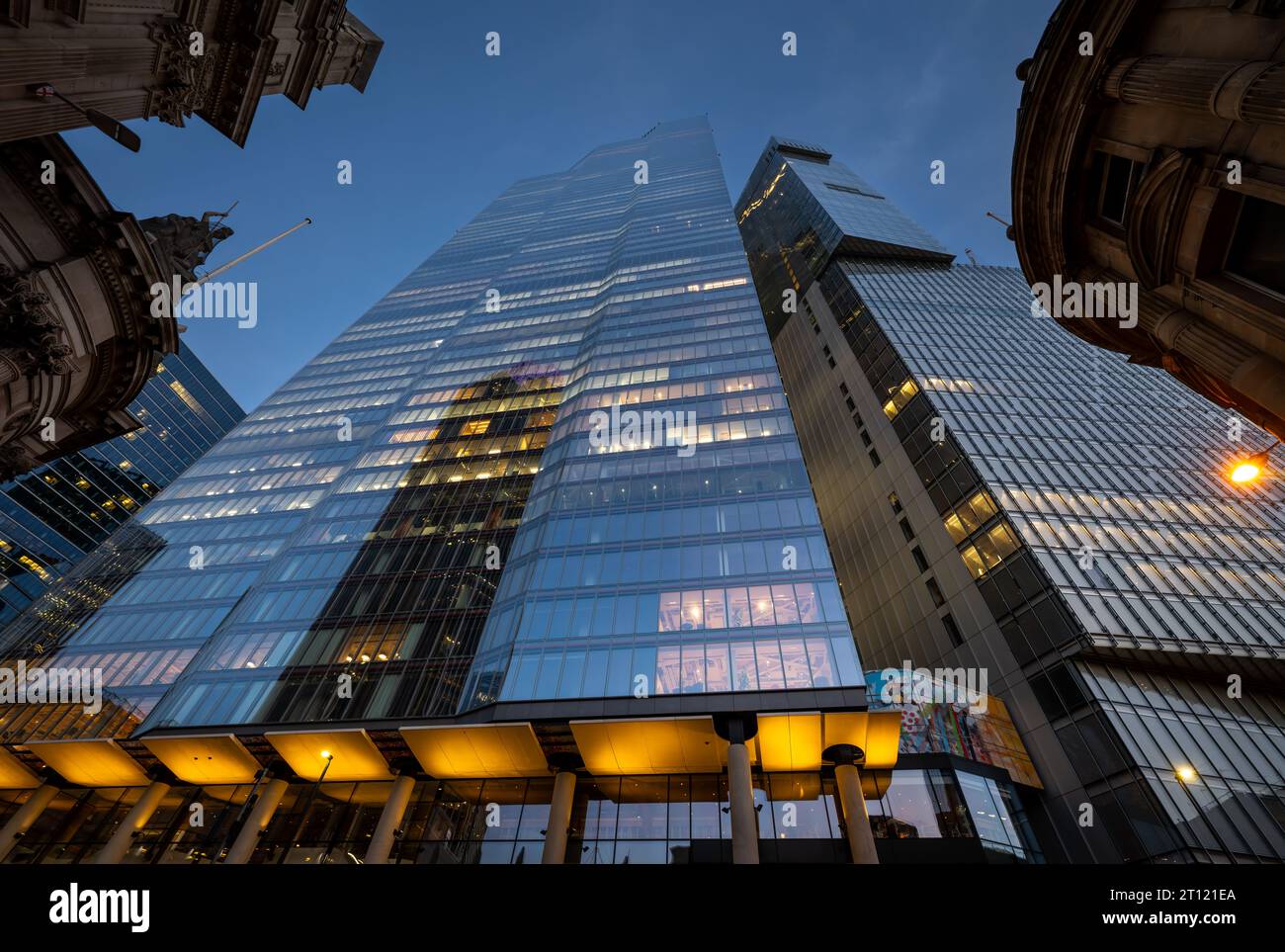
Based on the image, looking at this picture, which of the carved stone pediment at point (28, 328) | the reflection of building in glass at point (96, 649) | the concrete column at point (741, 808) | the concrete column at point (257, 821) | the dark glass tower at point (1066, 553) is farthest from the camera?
the reflection of building in glass at point (96, 649)

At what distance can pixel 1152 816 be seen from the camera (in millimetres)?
26484

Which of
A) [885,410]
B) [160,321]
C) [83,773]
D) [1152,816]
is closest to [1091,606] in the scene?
[1152,816]

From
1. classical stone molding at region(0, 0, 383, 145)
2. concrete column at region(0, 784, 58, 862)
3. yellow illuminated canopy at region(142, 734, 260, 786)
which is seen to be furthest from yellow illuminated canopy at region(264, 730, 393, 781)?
classical stone molding at region(0, 0, 383, 145)

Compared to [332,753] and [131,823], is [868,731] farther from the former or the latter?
[131,823]

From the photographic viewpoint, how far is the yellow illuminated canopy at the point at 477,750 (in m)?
26.6

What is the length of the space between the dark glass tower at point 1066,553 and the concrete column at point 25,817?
53088 millimetres

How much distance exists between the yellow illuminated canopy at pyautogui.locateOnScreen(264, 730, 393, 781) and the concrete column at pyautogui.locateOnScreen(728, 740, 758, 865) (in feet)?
58.4

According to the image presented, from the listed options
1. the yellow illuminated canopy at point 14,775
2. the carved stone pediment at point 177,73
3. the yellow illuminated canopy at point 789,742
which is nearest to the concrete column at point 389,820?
the yellow illuminated canopy at point 789,742

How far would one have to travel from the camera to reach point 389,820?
27484 millimetres

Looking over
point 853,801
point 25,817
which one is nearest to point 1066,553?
point 853,801

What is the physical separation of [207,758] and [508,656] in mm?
17146

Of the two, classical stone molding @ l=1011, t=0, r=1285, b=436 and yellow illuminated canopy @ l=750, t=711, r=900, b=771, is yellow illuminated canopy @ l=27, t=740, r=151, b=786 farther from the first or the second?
classical stone molding @ l=1011, t=0, r=1285, b=436

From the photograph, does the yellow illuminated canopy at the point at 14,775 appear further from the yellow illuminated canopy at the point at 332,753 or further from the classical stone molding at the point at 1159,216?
the classical stone molding at the point at 1159,216
